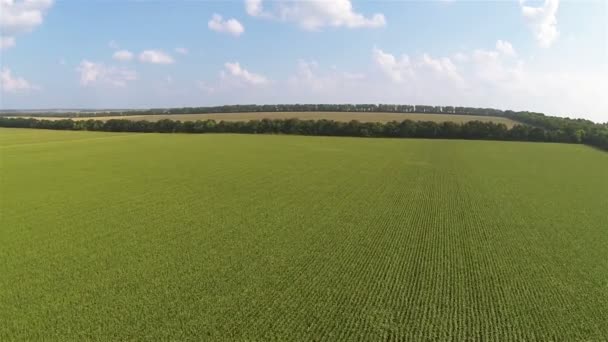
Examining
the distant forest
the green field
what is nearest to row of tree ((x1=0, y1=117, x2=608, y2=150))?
the distant forest

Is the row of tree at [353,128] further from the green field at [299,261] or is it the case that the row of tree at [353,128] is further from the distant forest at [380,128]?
the green field at [299,261]

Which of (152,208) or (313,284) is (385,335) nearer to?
(313,284)

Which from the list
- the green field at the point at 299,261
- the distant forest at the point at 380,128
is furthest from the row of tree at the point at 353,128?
the green field at the point at 299,261

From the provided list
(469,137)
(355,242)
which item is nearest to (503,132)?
(469,137)

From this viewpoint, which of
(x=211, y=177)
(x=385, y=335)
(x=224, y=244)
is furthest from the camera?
(x=211, y=177)

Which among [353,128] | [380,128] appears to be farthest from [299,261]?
[380,128]
